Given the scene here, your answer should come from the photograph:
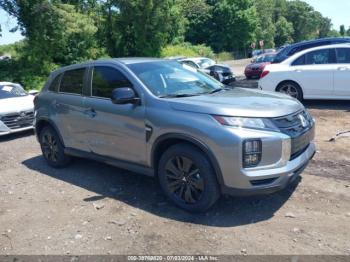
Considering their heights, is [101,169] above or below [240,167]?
below

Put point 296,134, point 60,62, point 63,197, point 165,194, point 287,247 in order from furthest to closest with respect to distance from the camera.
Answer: point 60,62 < point 63,197 < point 165,194 < point 296,134 < point 287,247

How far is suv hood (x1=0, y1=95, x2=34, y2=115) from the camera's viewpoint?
Answer: 955cm

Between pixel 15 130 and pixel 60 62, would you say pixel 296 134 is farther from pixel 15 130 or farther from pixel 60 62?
pixel 60 62

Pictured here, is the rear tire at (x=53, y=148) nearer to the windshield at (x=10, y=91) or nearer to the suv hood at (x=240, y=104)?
the suv hood at (x=240, y=104)

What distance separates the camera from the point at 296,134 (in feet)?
14.3

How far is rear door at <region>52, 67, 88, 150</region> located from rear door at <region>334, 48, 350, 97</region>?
6.49m

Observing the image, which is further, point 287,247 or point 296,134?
point 296,134

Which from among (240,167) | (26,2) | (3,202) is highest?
(26,2)

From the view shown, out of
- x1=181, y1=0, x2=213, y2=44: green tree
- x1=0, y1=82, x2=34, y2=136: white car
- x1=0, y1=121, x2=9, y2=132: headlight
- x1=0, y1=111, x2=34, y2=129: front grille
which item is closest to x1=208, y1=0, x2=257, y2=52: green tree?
x1=181, y1=0, x2=213, y2=44: green tree

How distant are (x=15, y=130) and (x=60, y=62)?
14113 mm

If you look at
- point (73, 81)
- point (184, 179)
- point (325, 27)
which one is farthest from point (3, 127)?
point (325, 27)

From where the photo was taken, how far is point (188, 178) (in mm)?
4523

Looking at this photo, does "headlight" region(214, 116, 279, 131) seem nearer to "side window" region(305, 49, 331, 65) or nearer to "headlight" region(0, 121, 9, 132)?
"side window" region(305, 49, 331, 65)

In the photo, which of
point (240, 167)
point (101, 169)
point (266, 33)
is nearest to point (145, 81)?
point (240, 167)
